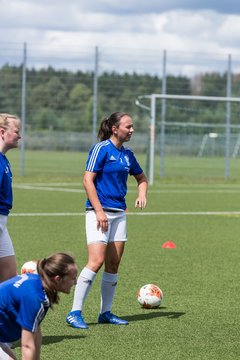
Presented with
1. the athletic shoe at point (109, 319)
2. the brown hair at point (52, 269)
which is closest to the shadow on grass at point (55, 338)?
the athletic shoe at point (109, 319)

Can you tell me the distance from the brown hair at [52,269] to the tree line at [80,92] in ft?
84.9

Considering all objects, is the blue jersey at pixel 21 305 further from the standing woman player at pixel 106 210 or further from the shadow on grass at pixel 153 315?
the shadow on grass at pixel 153 315

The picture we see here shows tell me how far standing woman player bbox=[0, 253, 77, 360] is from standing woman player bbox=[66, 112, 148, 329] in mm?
2720

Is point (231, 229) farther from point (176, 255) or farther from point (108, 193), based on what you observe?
point (108, 193)

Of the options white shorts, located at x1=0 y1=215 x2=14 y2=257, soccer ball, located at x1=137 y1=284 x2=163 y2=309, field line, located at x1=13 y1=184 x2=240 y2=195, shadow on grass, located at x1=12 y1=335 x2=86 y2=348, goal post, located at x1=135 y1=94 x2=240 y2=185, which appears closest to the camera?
white shorts, located at x1=0 y1=215 x2=14 y2=257

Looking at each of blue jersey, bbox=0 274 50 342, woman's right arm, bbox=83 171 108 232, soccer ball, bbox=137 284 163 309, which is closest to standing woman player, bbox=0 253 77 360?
blue jersey, bbox=0 274 50 342

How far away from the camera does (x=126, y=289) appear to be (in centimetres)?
1041

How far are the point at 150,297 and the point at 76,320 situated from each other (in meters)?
1.24

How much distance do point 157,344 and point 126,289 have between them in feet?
8.65

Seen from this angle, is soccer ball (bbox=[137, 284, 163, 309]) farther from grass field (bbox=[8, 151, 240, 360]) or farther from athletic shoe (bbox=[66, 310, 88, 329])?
athletic shoe (bbox=[66, 310, 88, 329])

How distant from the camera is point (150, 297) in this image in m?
9.36

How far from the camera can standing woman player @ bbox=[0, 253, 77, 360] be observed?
553 centimetres

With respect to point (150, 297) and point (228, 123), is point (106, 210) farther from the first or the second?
point (228, 123)

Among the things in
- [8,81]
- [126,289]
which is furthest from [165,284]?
[8,81]
